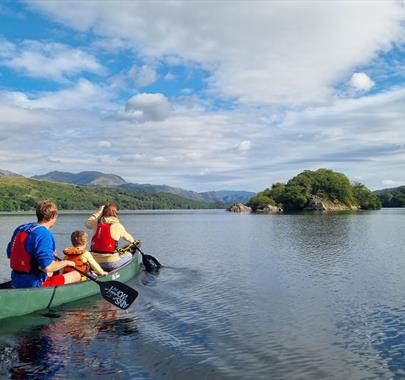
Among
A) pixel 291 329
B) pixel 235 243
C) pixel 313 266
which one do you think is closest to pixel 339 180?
pixel 235 243

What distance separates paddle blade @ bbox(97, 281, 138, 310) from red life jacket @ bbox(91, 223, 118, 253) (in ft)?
15.4

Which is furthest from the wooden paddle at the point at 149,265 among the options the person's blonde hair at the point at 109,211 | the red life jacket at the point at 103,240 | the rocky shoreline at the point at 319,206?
the rocky shoreline at the point at 319,206

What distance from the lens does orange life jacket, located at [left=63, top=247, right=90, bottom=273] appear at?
14.1 meters

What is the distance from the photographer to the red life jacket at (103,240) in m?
18.2

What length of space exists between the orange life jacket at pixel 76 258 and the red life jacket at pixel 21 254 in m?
2.13

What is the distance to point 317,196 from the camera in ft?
529

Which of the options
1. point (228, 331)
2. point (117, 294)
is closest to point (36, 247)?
point (117, 294)

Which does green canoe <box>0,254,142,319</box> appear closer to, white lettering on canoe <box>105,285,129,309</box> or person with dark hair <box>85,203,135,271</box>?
white lettering on canoe <box>105,285,129,309</box>

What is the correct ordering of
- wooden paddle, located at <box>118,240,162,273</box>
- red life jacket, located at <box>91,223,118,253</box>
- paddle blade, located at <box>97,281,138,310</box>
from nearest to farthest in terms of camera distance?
paddle blade, located at <box>97,281,138,310</box> < red life jacket, located at <box>91,223,118,253</box> < wooden paddle, located at <box>118,240,162,273</box>

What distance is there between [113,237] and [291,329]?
887 cm

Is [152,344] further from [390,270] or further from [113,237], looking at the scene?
[390,270]

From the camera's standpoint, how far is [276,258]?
93.1 ft

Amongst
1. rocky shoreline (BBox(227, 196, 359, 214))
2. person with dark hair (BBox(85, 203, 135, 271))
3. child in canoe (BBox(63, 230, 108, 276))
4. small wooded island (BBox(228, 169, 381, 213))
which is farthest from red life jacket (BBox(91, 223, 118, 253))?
small wooded island (BBox(228, 169, 381, 213))

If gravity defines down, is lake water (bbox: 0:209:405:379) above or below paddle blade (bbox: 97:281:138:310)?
below
